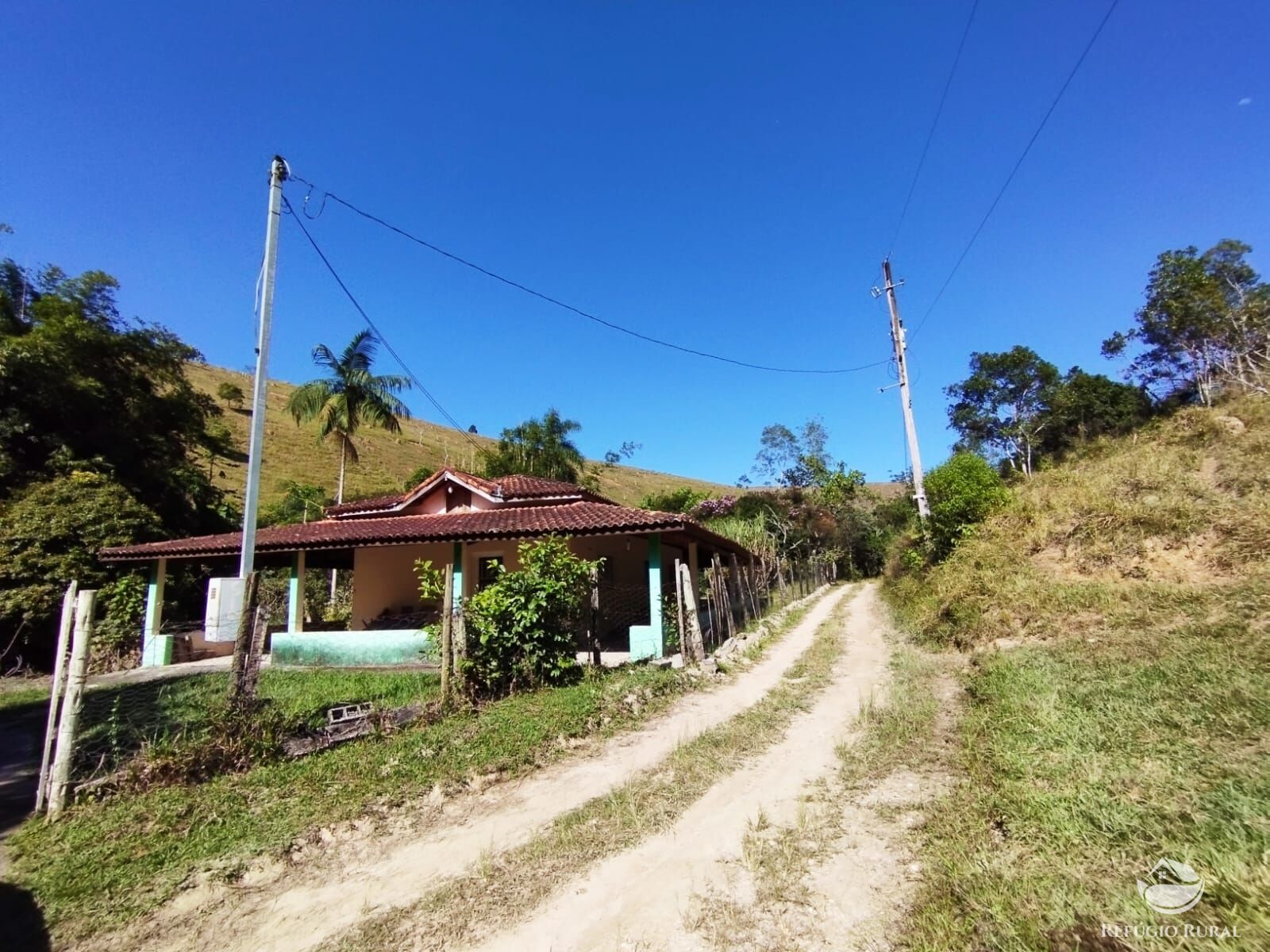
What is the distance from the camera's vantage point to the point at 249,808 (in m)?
4.84

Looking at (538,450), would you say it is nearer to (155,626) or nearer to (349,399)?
(349,399)

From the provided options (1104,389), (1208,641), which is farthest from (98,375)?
(1104,389)

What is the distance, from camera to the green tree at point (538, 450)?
2850cm

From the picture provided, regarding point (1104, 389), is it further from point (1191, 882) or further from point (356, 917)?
point (356, 917)

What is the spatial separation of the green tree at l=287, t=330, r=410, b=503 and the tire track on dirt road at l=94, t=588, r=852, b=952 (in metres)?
21.7

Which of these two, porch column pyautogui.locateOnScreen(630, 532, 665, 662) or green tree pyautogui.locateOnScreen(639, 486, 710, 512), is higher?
green tree pyautogui.locateOnScreen(639, 486, 710, 512)

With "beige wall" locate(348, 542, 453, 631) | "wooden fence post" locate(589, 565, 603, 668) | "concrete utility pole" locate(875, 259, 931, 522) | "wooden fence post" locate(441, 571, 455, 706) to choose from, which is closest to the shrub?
"concrete utility pole" locate(875, 259, 931, 522)

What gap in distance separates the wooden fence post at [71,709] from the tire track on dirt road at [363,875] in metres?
2.45

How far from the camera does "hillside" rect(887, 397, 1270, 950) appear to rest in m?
2.66

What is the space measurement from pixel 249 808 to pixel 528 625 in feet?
12.3

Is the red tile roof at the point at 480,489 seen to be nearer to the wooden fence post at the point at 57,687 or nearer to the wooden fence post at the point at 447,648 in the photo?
the wooden fence post at the point at 447,648

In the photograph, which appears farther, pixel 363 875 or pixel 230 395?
pixel 230 395

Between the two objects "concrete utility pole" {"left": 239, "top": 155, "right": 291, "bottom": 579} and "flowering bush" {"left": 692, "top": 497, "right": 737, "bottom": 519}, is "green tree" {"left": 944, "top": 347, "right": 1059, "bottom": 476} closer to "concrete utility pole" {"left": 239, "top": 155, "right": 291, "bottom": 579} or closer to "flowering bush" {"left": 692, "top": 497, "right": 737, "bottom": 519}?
"flowering bush" {"left": 692, "top": 497, "right": 737, "bottom": 519}

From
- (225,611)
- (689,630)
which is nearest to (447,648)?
(225,611)
